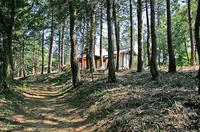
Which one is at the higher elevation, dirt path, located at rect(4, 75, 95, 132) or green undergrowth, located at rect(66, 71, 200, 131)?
green undergrowth, located at rect(66, 71, 200, 131)

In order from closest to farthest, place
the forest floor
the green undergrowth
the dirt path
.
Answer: the green undergrowth, the forest floor, the dirt path

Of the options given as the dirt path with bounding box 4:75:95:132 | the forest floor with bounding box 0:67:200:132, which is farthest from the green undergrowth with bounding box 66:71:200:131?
the dirt path with bounding box 4:75:95:132

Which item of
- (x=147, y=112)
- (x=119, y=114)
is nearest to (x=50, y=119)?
(x=119, y=114)

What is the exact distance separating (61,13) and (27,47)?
916 inches

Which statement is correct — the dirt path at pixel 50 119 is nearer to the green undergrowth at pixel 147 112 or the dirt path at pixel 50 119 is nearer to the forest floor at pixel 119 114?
the forest floor at pixel 119 114

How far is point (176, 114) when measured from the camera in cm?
449

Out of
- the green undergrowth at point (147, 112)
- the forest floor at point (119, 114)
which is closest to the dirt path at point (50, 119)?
the forest floor at point (119, 114)

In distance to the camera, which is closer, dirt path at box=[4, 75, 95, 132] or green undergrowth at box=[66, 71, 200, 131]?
green undergrowth at box=[66, 71, 200, 131]

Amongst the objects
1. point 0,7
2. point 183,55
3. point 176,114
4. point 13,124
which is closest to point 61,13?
point 0,7

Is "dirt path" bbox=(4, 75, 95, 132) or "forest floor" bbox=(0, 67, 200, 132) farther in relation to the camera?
"dirt path" bbox=(4, 75, 95, 132)

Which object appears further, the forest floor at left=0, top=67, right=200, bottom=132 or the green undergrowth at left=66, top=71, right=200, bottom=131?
the forest floor at left=0, top=67, right=200, bottom=132

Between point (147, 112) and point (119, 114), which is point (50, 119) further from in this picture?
point (147, 112)

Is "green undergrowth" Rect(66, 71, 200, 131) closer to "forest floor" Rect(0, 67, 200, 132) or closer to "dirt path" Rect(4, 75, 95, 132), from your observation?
"forest floor" Rect(0, 67, 200, 132)

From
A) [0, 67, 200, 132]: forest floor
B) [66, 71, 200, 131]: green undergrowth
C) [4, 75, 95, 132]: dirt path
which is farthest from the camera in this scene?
[4, 75, 95, 132]: dirt path
